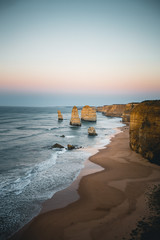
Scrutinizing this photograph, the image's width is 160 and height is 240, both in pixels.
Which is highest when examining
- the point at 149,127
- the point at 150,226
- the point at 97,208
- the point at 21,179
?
the point at 149,127

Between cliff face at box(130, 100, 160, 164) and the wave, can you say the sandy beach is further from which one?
the wave

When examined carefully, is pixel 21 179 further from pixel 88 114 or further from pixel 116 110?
pixel 116 110

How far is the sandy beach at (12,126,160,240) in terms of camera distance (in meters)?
6.48

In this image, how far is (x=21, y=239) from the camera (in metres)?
6.35

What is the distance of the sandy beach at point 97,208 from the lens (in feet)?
21.2

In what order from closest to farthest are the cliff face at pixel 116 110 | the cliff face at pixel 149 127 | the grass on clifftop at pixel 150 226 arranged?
A: the grass on clifftop at pixel 150 226 → the cliff face at pixel 149 127 → the cliff face at pixel 116 110

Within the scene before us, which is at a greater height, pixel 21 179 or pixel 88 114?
pixel 88 114

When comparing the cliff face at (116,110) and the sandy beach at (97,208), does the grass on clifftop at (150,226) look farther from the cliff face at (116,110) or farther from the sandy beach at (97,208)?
the cliff face at (116,110)

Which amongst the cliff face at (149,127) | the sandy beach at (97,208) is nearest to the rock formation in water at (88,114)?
the cliff face at (149,127)

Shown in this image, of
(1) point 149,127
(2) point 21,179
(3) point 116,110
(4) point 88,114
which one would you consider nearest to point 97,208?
(2) point 21,179

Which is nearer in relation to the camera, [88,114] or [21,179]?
[21,179]

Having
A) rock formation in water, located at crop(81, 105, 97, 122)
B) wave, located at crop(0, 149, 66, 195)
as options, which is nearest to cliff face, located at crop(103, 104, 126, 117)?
rock formation in water, located at crop(81, 105, 97, 122)

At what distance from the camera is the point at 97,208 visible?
8133 millimetres

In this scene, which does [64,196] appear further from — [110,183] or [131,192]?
[131,192]
